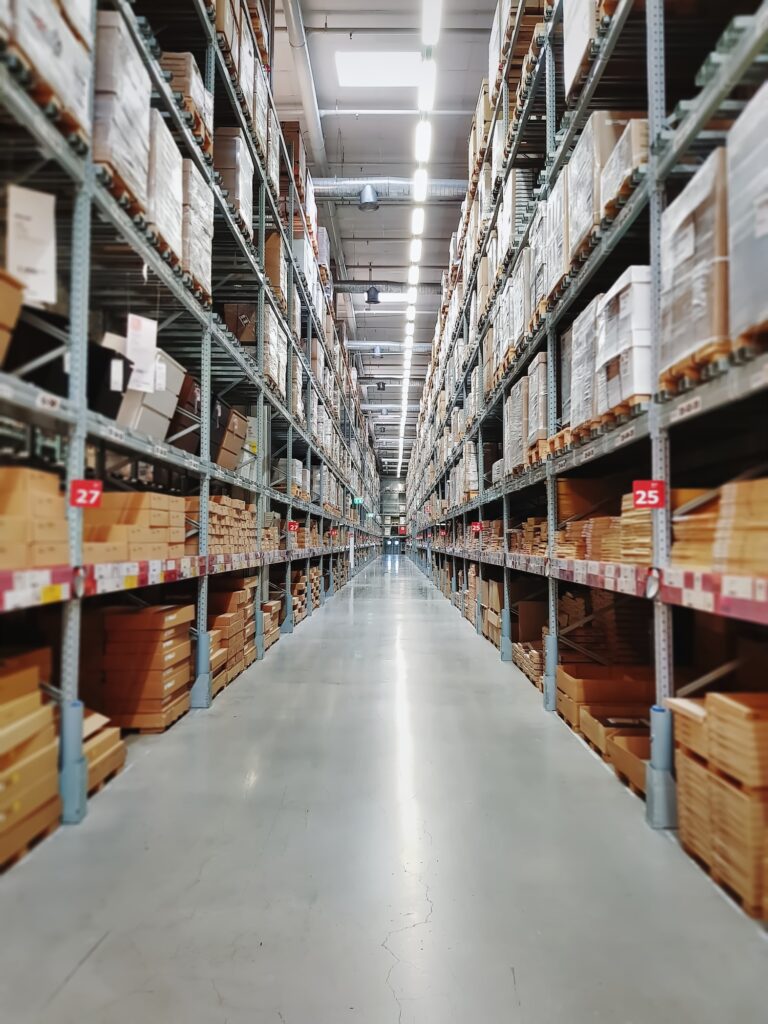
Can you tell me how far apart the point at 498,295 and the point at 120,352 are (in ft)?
14.9

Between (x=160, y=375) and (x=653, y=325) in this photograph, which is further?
(x=160, y=375)

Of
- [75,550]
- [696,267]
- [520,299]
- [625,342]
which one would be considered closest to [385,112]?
[520,299]

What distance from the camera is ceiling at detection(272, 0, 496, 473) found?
330 inches

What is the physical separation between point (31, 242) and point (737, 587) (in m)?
3.01

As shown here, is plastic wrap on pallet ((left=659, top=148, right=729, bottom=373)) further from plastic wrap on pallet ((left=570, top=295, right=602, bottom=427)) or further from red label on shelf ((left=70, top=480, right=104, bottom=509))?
red label on shelf ((left=70, top=480, right=104, bottom=509))

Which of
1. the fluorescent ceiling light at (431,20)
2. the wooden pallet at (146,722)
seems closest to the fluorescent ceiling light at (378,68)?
the fluorescent ceiling light at (431,20)

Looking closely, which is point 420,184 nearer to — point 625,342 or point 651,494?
point 625,342

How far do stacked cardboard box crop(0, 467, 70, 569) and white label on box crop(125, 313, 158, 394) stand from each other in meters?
0.98

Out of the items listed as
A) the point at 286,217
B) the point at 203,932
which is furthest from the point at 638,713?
the point at 286,217

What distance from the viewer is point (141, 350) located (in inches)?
134

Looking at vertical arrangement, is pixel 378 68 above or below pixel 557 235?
above

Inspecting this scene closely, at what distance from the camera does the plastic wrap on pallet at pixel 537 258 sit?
4672mm

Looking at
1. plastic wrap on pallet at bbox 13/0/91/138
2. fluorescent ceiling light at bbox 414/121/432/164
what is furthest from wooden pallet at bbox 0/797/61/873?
fluorescent ceiling light at bbox 414/121/432/164

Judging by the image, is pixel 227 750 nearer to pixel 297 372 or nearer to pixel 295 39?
pixel 297 372
